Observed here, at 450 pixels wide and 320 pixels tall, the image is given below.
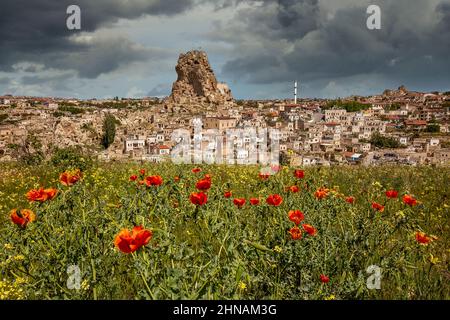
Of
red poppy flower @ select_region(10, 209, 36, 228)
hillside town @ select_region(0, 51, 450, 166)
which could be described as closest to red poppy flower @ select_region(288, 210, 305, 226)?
red poppy flower @ select_region(10, 209, 36, 228)

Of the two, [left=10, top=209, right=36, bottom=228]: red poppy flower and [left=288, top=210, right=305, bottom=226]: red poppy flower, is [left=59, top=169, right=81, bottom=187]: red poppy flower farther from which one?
[left=288, top=210, right=305, bottom=226]: red poppy flower

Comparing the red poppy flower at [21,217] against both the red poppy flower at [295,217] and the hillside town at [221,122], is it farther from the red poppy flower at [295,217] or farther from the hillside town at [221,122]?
the hillside town at [221,122]

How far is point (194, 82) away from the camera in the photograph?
137750 millimetres

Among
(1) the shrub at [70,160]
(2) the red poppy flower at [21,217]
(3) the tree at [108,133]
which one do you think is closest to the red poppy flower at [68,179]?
(2) the red poppy flower at [21,217]

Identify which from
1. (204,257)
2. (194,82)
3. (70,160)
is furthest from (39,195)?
(194,82)

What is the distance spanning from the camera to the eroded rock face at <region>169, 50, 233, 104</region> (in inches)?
5320

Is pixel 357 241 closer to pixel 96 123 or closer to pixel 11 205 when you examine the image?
pixel 11 205

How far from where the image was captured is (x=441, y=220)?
5.71 m

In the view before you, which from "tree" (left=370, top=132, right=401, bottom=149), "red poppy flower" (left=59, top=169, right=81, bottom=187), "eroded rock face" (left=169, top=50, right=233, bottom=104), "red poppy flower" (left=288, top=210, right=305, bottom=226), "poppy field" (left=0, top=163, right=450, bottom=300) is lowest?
"poppy field" (left=0, top=163, right=450, bottom=300)

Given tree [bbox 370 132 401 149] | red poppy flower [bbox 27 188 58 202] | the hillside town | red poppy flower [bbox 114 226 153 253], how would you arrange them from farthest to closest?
1. tree [bbox 370 132 401 149]
2. the hillside town
3. red poppy flower [bbox 27 188 58 202]
4. red poppy flower [bbox 114 226 153 253]

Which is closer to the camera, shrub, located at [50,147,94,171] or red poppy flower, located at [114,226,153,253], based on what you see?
red poppy flower, located at [114,226,153,253]

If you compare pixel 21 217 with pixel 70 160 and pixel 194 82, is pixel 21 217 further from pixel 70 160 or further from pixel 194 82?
pixel 194 82

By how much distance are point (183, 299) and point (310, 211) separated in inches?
103

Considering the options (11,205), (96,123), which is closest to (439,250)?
(11,205)
